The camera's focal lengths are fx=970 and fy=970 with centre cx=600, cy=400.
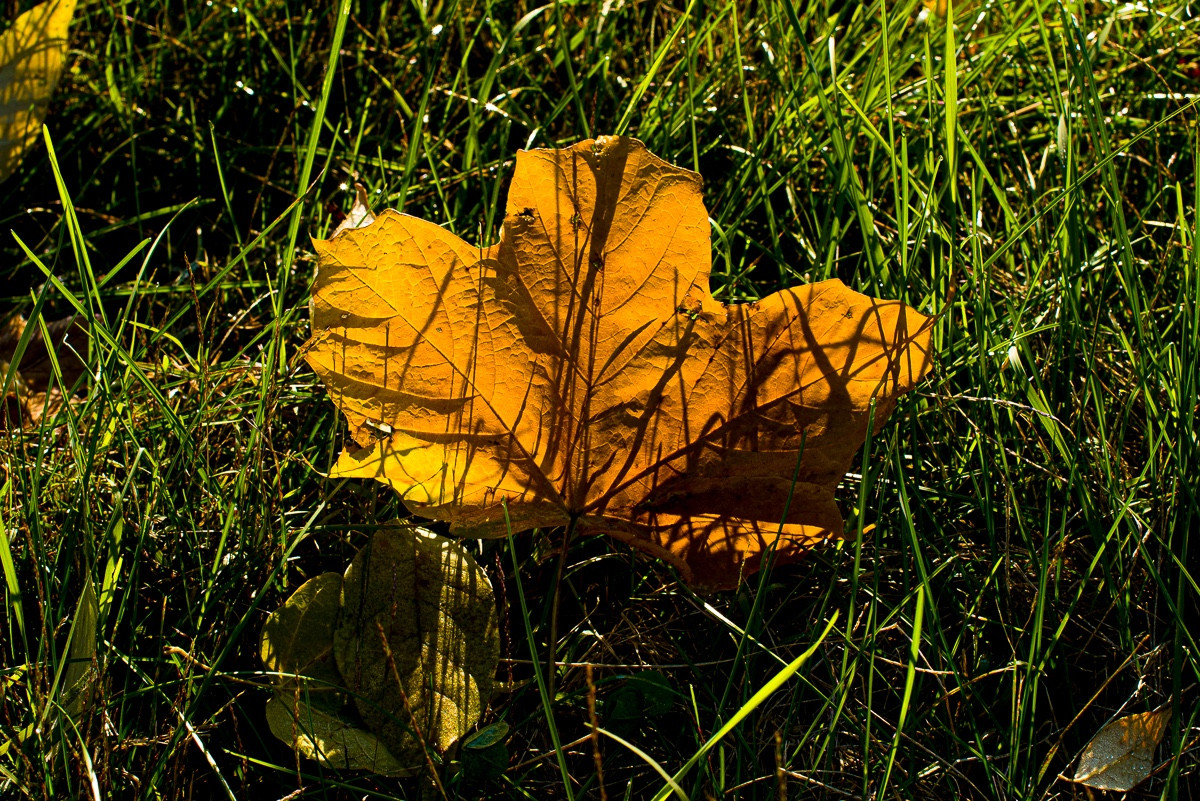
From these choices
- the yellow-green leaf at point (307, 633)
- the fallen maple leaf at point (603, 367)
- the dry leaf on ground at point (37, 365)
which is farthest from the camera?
the dry leaf on ground at point (37, 365)

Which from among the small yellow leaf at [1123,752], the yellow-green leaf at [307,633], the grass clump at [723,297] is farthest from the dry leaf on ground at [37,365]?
the small yellow leaf at [1123,752]

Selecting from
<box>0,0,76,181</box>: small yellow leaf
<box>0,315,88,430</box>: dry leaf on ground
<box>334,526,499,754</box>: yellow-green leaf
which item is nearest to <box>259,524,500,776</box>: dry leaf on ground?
<box>334,526,499,754</box>: yellow-green leaf

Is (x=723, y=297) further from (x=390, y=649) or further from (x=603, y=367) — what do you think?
(x=390, y=649)

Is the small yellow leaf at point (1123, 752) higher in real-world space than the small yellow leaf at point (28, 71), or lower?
lower

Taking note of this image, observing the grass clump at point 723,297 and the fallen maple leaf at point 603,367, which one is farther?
the grass clump at point 723,297

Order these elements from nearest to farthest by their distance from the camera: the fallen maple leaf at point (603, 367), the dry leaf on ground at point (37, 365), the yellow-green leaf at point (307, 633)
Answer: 1. the fallen maple leaf at point (603, 367)
2. the yellow-green leaf at point (307, 633)
3. the dry leaf on ground at point (37, 365)

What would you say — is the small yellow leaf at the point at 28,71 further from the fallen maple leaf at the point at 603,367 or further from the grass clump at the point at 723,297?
the fallen maple leaf at the point at 603,367
